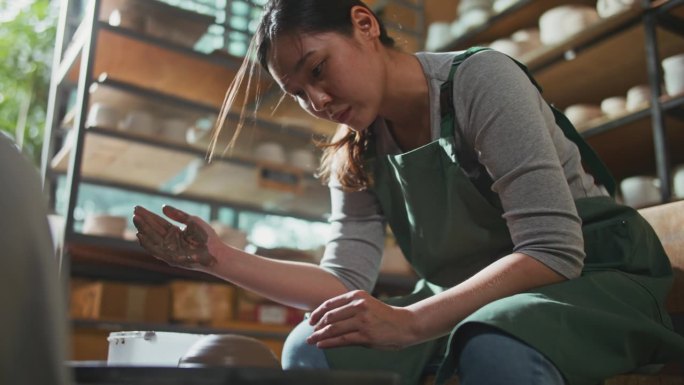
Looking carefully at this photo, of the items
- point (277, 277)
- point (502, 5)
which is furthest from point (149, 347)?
point (502, 5)

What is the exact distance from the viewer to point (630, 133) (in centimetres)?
281

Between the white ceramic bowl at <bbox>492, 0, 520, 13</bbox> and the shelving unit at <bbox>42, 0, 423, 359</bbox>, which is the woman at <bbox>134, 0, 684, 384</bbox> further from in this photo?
the white ceramic bowl at <bbox>492, 0, 520, 13</bbox>

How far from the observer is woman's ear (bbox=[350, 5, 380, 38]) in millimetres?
1320

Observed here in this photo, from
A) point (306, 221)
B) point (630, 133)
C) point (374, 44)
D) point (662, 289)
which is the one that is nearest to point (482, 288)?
point (662, 289)

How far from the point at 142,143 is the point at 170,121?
7.5 inches

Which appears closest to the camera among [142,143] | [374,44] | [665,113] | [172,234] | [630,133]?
[172,234]

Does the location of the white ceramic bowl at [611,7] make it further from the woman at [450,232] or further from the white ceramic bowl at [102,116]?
the white ceramic bowl at [102,116]

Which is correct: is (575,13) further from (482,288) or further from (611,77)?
(482,288)

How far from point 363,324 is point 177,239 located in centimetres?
47

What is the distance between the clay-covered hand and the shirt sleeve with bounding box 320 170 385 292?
0.31m

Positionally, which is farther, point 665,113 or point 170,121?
point 170,121

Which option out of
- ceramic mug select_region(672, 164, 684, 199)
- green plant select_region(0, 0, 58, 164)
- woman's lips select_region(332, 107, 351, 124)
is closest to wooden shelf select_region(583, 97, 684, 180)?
ceramic mug select_region(672, 164, 684, 199)

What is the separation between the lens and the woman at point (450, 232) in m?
0.94

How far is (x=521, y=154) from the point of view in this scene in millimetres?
1106
